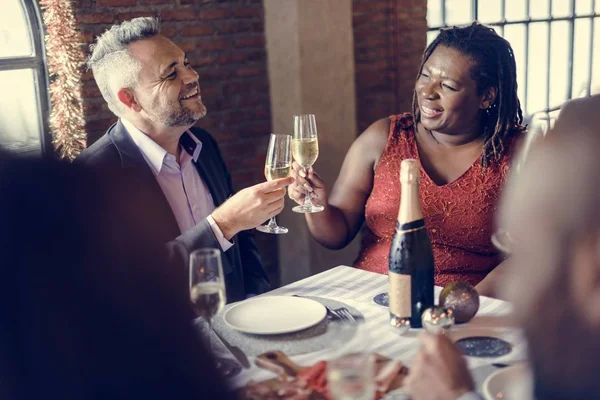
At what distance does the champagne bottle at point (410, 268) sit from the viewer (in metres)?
1.52

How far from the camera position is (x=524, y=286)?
70 cm

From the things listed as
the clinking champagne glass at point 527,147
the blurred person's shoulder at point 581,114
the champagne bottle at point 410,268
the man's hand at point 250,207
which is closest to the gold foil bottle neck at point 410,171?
the champagne bottle at point 410,268

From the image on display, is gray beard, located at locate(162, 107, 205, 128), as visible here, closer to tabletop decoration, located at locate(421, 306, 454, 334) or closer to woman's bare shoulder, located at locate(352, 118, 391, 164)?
woman's bare shoulder, located at locate(352, 118, 391, 164)

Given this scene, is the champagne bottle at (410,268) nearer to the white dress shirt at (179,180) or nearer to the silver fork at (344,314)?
the silver fork at (344,314)

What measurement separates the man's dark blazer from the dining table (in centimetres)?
37

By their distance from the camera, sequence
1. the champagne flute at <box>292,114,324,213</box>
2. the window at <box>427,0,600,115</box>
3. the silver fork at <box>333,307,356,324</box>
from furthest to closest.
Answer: the window at <box>427,0,600,115</box> < the champagne flute at <box>292,114,324,213</box> < the silver fork at <box>333,307,356,324</box>

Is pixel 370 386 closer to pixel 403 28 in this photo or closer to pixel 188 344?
pixel 188 344

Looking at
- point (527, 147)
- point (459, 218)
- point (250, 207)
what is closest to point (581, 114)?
point (527, 147)

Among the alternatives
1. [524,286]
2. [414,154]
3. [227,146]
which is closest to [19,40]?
[227,146]

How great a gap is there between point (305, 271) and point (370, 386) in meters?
2.51

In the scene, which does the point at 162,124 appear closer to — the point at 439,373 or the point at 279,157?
the point at 279,157

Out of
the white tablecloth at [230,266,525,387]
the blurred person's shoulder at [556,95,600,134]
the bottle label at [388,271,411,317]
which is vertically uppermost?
the blurred person's shoulder at [556,95,600,134]

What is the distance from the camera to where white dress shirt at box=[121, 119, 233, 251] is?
231 cm

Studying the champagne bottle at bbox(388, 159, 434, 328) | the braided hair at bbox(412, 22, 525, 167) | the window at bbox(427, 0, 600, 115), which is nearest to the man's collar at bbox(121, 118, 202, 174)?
the braided hair at bbox(412, 22, 525, 167)
